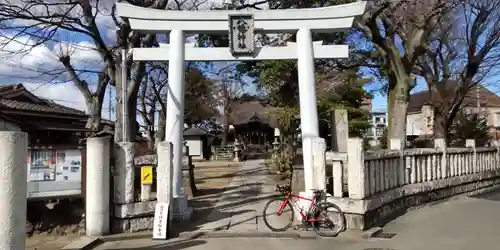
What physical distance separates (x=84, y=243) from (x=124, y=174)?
171 centimetres

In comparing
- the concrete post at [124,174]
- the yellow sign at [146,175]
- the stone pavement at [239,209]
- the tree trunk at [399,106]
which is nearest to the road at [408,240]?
the stone pavement at [239,209]

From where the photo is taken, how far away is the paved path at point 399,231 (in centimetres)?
862

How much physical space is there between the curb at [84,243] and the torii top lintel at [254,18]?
5541mm

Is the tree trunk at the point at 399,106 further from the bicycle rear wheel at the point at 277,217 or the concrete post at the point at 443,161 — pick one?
the bicycle rear wheel at the point at 277,217

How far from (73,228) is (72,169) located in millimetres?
1288

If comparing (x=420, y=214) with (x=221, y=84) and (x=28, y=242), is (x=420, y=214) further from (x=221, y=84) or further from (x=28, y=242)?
(x=221, y=84)

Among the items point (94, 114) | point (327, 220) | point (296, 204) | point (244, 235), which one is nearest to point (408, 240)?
point (327, 220)

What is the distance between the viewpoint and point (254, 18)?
11.8 m

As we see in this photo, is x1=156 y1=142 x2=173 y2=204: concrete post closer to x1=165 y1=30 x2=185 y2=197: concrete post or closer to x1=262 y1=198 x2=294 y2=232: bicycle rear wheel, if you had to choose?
x1=165 y1=30 x2=185 y2=197: concrete post

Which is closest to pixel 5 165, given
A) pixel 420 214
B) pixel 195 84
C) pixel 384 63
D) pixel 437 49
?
pixel 420 214

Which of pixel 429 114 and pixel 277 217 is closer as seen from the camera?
pixel 277 217

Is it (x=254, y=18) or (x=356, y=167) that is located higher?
(x=254, y=18)

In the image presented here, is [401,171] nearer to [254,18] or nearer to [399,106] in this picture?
[399,106]

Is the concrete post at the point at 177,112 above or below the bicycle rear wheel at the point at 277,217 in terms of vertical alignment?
above
